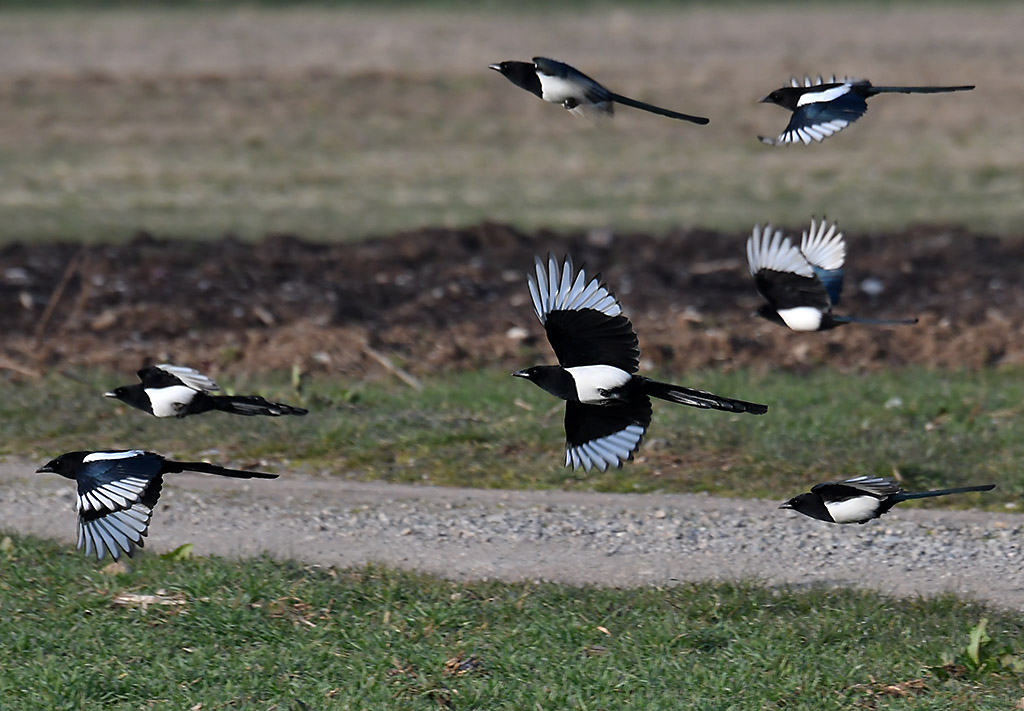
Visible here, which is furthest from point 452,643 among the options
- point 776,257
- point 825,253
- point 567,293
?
point 825,253

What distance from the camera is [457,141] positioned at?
22328mm

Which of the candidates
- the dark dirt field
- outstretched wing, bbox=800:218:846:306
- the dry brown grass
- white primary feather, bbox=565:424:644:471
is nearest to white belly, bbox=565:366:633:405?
white primary feather, bbox=565:424:644:471

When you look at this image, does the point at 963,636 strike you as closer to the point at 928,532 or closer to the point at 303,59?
the point at 928,532

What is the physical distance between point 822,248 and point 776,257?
1.33 ft

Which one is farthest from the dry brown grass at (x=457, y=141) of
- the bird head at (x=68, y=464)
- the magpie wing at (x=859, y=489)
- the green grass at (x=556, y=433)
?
the magpie wing at (x=859, y=489)

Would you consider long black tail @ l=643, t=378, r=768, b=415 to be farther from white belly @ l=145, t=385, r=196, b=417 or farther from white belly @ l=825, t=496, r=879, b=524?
white belly @ l=145, t=385, r=196, b=417

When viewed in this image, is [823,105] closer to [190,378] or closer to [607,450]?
[607,450]

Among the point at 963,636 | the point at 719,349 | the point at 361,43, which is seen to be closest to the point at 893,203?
the point at 719,349

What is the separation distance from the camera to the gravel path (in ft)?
22.2

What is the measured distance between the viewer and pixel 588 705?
5500mm

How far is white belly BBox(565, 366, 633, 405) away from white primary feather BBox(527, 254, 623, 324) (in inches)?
7.6

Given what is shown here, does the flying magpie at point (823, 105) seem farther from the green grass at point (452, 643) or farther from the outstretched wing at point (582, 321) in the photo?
Answer: the green grass at point (452, 643)

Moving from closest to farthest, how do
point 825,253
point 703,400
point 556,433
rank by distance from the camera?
point 703,400, point 825,253, point 556,433

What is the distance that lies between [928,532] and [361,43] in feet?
84.5
